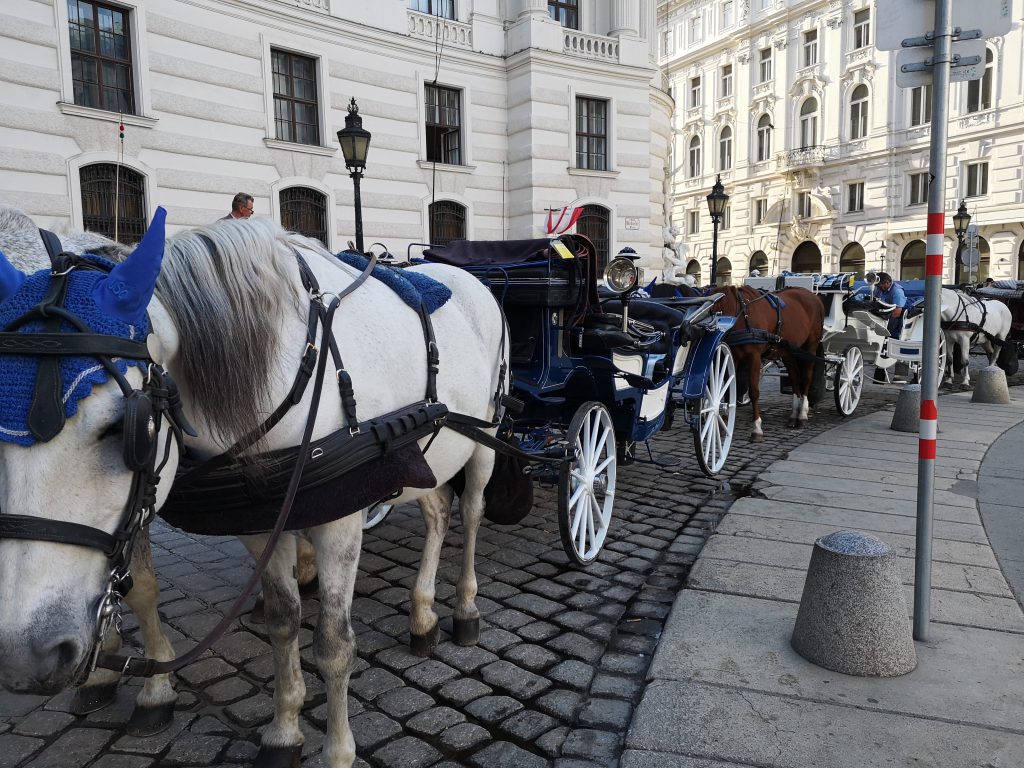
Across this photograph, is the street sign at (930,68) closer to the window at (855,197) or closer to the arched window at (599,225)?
the arched window at (599,225)

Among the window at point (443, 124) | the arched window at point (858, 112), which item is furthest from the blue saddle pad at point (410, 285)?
the arched window at point (858, 112)

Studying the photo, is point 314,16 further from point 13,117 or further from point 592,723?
point 592,723

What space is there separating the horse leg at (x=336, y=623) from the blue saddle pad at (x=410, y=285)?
0.85 metres

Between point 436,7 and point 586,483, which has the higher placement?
point 436,7

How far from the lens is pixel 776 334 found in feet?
25.4

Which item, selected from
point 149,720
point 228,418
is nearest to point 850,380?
point 149,720

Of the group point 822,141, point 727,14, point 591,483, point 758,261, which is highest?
point 727,14

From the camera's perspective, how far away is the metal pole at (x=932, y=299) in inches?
112

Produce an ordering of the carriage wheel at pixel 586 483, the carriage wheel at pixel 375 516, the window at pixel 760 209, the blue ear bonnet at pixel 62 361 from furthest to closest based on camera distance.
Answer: the window at pixel 760 209 → the carriage wheel at pixel 375 516 → the carriage wheel at pixel 586 483 → the blue ear bonnet at pixel 62 361

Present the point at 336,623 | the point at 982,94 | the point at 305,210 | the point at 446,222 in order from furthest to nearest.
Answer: the point at 982,94 < the point at 446,222 < the point at 305,210 < the point at 336,623

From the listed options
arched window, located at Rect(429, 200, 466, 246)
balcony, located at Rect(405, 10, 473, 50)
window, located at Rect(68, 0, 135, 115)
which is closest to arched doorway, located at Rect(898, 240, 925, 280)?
arched window, located at Rect(429, 200, 466, 246)

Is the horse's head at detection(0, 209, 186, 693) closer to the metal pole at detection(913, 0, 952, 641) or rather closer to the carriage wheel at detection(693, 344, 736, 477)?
the metal pole at detection(913, 0, 952, 641)

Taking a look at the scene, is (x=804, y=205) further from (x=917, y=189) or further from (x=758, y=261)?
(x=917, y=189)

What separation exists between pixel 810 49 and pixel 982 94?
1025 cm
